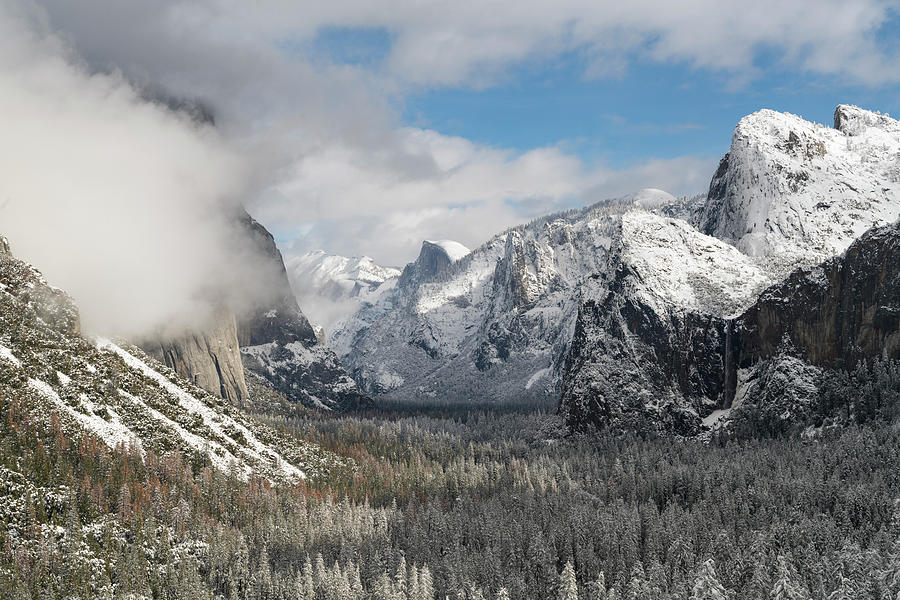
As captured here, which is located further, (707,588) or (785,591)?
(707,588)

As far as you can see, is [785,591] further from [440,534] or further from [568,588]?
[440,534]

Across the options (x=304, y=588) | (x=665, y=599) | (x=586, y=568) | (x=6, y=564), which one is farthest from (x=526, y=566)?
(x=6, y=564)

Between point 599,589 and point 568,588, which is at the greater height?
point 568,588

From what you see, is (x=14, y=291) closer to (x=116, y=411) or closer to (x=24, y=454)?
(x=116, y=411)

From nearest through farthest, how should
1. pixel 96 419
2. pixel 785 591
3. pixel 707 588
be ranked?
1. pixel 785 591
2. pixel 707 588
3. pixel 96 419

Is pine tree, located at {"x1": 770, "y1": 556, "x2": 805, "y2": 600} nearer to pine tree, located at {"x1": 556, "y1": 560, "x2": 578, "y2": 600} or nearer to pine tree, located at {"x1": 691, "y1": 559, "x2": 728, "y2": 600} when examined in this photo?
pine tree, located at {"x1": 691, "y1": 559, "x2": 728, "y2": 600}

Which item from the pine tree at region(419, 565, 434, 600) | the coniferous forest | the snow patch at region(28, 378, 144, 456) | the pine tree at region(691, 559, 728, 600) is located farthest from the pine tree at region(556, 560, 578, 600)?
the snow patch at region(28, 378, 144, 456)

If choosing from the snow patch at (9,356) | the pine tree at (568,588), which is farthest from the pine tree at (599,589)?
the snow patch at (9,356)

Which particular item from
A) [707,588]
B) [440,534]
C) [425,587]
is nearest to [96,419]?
[440,534]

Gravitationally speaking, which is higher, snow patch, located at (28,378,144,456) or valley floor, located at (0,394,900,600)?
snow patch, located at (28,378,144,456)
